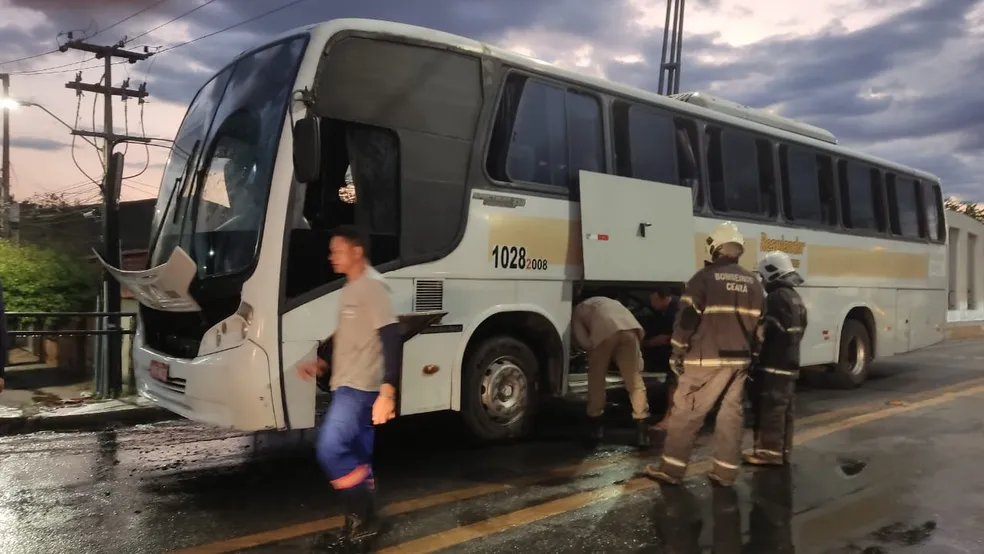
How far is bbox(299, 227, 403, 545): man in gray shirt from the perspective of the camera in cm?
410

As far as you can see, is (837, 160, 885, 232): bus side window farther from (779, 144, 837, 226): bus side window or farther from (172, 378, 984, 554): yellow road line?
(172, 378, 984, 554): yellow road line

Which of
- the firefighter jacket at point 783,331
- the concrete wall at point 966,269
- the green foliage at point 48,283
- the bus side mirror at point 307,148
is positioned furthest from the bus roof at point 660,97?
the concrete wall at point 966,269

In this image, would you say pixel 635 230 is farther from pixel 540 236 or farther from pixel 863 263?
pixel 863 263

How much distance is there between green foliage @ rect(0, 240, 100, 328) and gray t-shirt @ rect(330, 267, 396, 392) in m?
10.2

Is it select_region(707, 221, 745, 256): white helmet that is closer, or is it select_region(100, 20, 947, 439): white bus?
select_region(100, 20, 947, 439): white bus

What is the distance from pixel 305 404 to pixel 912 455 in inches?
201

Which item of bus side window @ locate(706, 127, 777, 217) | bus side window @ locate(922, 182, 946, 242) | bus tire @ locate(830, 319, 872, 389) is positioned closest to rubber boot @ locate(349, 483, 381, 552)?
bus side window @ locate(706, 127, 777, 217)

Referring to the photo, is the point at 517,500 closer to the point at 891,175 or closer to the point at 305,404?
the point at 305,404

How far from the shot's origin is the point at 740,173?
892 centimetres

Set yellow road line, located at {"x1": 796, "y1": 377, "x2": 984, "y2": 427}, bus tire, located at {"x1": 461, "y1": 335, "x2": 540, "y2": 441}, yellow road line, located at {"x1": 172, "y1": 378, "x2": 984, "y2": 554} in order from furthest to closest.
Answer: yellow road line, located at {"x1": 796, "y1": 377, "x2": 984, "y2": 427}, bus tire, located at {"x1": 461, "y1": 335, "x2": 540, "y2": 441}, yellow road line, located at {"x1": 172, "y1": 378, "x2": 984, "y2": 554}

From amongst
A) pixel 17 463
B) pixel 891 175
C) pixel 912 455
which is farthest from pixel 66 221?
pixel 912 455

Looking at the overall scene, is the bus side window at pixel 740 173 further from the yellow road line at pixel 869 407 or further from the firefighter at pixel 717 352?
the firefighter at pixel 717 352

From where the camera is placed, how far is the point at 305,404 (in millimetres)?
5176

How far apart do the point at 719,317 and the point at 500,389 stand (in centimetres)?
203
